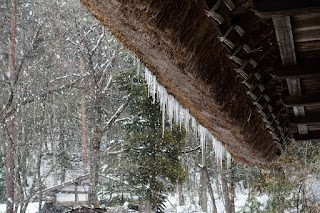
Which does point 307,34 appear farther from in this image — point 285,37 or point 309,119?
point 309,119

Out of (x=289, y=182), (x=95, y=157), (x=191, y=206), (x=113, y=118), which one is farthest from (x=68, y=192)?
(x=289, y=182)

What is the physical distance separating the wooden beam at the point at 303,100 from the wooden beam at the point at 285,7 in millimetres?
676

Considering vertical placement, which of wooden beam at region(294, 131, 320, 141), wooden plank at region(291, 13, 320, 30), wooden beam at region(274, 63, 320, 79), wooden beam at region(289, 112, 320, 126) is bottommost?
wooden beam at region(294, 131, 320, 141)

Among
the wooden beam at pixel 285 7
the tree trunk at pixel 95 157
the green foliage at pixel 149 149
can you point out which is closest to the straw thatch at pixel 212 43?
the wooden beam at pixel 285 7

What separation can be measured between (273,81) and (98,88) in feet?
29.6

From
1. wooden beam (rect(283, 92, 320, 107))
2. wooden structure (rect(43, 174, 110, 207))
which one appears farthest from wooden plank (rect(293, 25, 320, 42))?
wooden structure (rect(43, 174, 110, 207))

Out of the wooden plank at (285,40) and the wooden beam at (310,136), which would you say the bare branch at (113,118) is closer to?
the wooden beam at (310,136)

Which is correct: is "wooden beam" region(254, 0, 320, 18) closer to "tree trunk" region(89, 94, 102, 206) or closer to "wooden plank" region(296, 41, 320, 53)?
"wooden plank" region(296, 41, 320, 53)

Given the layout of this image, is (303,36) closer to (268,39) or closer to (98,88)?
(268,39)

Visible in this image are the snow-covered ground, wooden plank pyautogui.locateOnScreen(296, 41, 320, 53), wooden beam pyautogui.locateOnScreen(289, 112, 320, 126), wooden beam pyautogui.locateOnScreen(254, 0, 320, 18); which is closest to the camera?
wooden beam pyautogui.locateOnScreen(254, 0, 320, 18)

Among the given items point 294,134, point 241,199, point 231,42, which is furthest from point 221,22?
point 241,199

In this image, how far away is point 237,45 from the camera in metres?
1.37

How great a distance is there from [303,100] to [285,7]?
745 mm

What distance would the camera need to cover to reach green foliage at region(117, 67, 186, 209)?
9.91 metres
